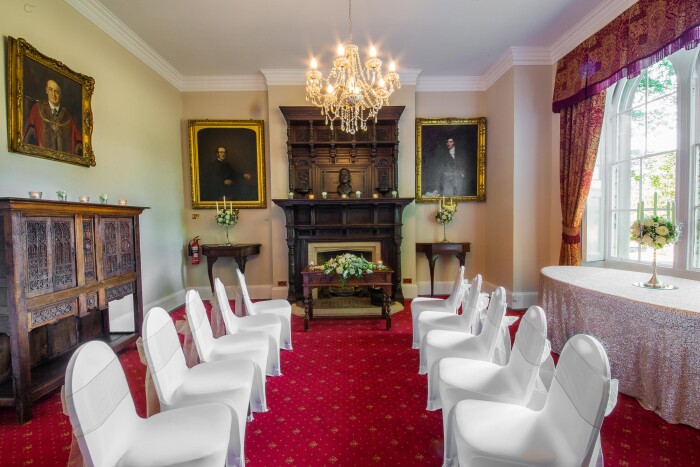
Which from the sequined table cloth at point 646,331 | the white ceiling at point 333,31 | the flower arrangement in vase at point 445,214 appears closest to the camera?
the sequined table cloth at point 646,331

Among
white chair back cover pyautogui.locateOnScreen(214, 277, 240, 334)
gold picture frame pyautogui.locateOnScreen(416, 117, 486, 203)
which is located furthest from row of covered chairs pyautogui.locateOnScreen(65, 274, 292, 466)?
gold picture frame pyautogui.locateOnScreen(416, 117, 486, 203)

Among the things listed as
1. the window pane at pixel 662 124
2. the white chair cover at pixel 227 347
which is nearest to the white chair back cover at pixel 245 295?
the white chair cover at pixel 227 347

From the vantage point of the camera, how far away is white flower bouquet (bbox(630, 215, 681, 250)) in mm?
2561

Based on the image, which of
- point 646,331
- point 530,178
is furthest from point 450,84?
point 646,331

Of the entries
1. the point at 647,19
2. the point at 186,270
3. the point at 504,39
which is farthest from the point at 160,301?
the point at 647,19

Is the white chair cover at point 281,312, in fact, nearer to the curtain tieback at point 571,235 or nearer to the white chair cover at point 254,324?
the white chair cover at point 254,324

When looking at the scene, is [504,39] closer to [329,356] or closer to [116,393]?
[329,356]

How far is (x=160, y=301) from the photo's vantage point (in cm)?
484

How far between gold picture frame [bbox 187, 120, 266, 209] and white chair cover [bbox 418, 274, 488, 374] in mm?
3714

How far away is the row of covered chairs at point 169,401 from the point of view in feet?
3.98

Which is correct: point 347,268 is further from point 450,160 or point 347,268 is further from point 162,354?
point 450,160

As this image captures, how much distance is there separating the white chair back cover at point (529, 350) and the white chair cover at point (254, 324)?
1.92 metres

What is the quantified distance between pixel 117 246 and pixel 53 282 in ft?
2.63

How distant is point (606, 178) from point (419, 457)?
421 centimetres
